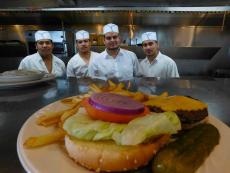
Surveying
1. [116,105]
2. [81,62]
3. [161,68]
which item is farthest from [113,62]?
[116,105]

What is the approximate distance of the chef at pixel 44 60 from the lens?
3.17 meters

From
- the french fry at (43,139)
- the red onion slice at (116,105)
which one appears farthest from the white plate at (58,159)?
the red onion slice at (116,105)

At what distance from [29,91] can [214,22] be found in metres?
4.60

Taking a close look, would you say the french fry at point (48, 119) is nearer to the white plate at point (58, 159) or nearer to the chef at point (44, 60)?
the white plate at point (58, 159)

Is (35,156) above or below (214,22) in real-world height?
below

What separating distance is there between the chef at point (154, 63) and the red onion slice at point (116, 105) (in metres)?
2.57

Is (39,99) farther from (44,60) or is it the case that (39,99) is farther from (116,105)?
(44,60)

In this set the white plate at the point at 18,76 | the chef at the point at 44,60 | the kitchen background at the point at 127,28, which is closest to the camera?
the white plate at the point at 18,76

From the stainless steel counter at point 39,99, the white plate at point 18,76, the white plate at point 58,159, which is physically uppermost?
the white plate at point 18,76

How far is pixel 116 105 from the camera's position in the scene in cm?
59

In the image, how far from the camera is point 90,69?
3312mm

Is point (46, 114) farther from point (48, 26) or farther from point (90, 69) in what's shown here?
point (48, 26)

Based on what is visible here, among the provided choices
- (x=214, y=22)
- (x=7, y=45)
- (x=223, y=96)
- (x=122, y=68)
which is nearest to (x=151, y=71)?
(x=122, y=68)

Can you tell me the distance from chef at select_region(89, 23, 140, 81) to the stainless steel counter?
1652 mm
